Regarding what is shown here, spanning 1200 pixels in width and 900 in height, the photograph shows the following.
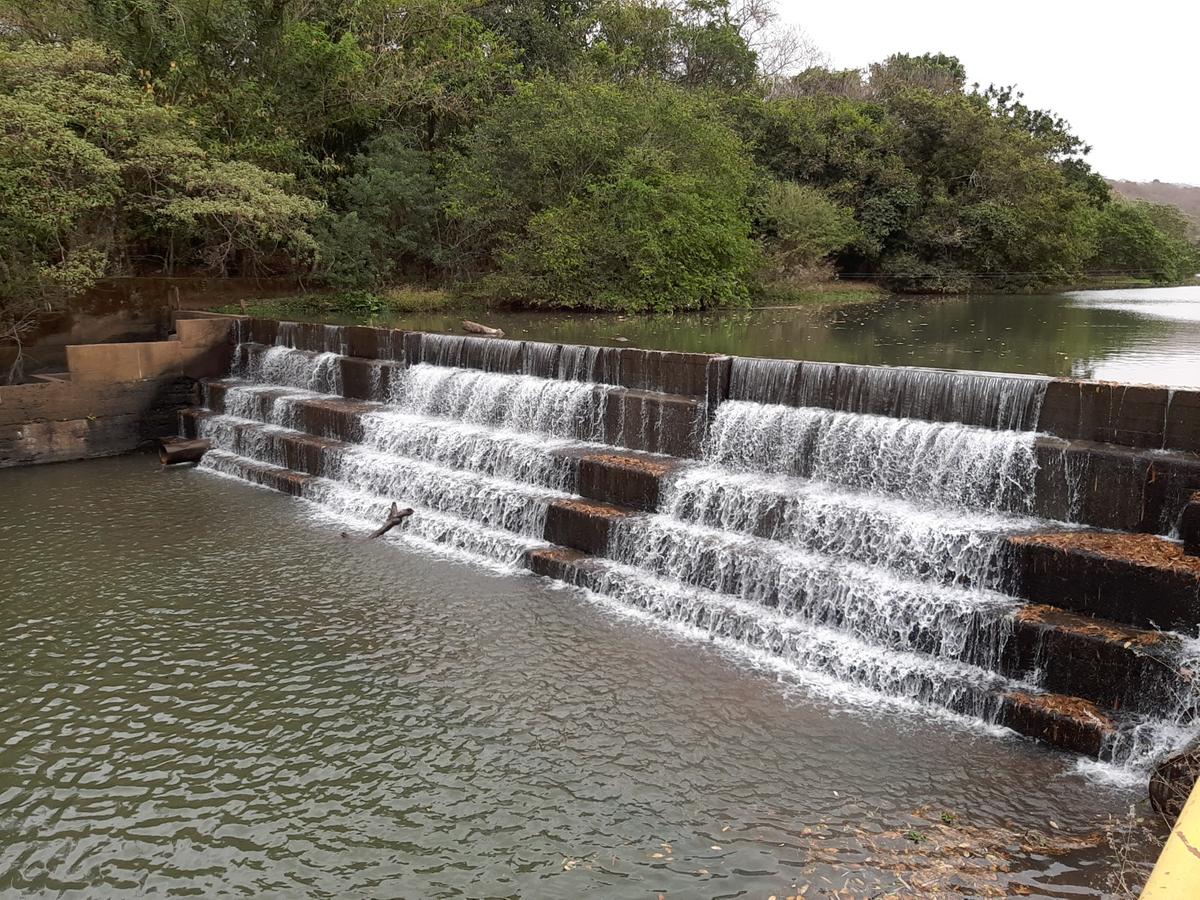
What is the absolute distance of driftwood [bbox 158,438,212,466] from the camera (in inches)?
564

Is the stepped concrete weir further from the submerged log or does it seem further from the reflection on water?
the reflection on water

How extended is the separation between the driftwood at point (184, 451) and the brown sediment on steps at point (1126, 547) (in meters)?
12.5

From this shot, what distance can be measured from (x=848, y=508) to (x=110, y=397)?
13.1m

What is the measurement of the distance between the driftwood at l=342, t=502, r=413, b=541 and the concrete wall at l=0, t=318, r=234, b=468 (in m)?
7.20

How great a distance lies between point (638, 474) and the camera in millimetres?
9898

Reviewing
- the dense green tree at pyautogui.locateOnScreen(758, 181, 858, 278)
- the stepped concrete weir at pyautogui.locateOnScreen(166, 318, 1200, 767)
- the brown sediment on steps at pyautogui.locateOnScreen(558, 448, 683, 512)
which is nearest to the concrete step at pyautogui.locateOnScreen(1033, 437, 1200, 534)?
the stepped concrete weir at pyautogui.locateOnScreen(166, 318, 1200, 767)

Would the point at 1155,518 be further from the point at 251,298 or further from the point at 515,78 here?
the point at 515,78

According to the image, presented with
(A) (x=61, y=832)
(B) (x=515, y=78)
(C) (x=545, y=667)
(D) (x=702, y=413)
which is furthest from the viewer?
(B) (x=515, y=78)

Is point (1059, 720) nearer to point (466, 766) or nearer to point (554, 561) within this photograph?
point (466, 766)

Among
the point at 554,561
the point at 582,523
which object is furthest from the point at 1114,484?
the point at 554,561

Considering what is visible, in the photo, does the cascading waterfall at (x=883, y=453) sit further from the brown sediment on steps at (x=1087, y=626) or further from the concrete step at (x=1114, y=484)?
the brown sediment on steps at (x=1087, y=626)

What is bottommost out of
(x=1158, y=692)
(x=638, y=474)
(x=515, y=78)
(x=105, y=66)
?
(x=1158, y=692)

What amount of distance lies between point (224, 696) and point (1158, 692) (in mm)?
6862

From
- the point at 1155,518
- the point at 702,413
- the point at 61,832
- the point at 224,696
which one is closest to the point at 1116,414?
the point at 1155,518
